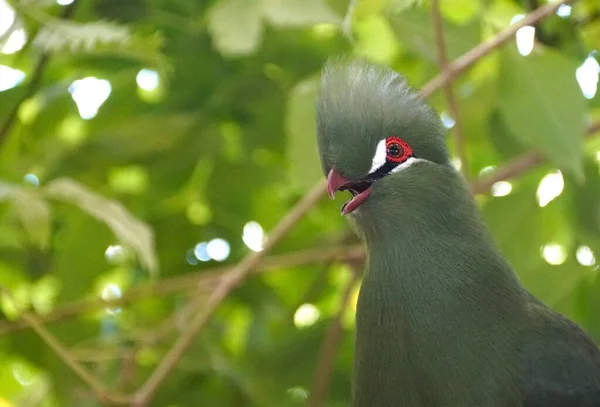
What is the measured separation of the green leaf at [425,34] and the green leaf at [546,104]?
0.26ft

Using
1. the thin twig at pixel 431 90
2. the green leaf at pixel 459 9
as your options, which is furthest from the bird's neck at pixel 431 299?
the green leaf at pixel 459 9

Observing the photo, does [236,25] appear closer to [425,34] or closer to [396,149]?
[425,34]

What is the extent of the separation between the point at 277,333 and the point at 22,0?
85 centimetres

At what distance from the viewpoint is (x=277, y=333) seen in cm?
171

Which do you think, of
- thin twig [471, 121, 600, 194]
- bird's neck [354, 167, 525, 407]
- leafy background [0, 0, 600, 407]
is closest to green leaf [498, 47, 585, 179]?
leafy background [0, 0, 600, 407]

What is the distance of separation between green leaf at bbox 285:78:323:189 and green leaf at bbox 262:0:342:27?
0.12 metres

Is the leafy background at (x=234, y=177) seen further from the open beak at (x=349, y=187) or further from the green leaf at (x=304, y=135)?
the open beak at (x=349, y=187)

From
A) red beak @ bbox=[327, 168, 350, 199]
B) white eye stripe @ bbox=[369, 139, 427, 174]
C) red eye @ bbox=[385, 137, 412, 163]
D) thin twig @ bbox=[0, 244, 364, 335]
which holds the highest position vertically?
thin twig @ bbox=[0, 244, 364, 335]

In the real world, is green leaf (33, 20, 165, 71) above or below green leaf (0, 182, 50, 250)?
above

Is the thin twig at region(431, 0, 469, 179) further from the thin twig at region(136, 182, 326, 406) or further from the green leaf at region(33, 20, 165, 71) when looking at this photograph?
the green leaf at region(33, 20, 165, 71)

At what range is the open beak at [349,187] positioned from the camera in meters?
0.95

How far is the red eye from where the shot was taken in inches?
38.7

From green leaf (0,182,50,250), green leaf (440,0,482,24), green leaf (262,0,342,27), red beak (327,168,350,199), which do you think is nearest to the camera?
red beak (327,168,350,199)

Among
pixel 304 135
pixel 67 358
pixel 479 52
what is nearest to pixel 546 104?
pixel 479 52
